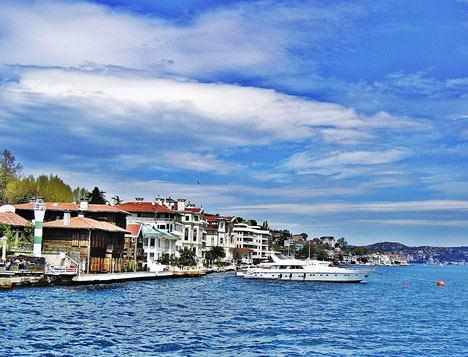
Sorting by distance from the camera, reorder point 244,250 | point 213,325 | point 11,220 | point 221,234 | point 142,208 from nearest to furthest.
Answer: point 213,325, point 11,220, point 142,208, point 221,234, point 244,250

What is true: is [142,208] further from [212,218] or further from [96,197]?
[212,218]

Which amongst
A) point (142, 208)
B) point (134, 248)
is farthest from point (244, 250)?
point (134, 248)

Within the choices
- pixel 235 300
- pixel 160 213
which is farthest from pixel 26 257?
pixel 160 213

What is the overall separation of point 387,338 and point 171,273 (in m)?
58.4

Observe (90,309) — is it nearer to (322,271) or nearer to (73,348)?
(73,348)

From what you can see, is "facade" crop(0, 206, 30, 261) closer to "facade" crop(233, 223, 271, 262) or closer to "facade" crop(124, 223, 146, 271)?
"facade" crop(124, 223, 146, 271)

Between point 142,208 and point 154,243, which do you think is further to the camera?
point 142,208

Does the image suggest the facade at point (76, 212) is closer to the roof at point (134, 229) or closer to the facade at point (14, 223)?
the roof at point (134, 229)

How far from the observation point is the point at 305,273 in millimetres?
95438

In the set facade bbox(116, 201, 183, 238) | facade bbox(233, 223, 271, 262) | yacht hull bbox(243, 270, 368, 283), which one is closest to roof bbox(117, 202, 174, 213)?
facade bbox(116, 201, 183, 238)

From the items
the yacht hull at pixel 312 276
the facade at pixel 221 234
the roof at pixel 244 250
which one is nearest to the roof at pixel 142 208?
the facade at pixel 221 234

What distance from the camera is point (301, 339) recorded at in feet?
117

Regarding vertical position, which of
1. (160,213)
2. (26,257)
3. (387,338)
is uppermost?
(160,213)

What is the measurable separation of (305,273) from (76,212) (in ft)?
109
